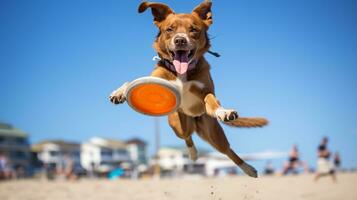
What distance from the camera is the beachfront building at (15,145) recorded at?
59969 millimetres

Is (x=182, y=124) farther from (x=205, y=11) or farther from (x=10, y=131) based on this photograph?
(x=10, y=131)

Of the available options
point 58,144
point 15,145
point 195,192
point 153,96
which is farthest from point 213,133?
point 58,144

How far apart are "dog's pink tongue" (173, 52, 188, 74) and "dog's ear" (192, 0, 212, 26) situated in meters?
0.52

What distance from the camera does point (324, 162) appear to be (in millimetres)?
13836

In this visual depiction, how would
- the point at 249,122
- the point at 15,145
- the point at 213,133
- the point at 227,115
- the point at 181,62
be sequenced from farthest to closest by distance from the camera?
the point at 15,145
the point at 249,122
the point at 213,133
the point at 181,62
the point at 227,115

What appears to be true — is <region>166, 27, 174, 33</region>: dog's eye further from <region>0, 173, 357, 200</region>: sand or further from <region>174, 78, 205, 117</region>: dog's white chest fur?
<region>0, 173, 357, 200</region>: sand

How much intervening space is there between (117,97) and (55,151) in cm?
7263

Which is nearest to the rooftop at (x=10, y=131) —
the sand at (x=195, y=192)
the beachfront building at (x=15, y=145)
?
the beachfront building at (x=15, y=145)

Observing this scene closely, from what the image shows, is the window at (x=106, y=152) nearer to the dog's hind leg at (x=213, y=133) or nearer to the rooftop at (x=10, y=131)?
the rooftop at (x=10, y=131)

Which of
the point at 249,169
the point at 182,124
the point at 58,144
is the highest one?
the point at 58,144

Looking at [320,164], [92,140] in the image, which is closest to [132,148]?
[92,140]

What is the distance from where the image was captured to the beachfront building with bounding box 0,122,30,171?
5997 cm

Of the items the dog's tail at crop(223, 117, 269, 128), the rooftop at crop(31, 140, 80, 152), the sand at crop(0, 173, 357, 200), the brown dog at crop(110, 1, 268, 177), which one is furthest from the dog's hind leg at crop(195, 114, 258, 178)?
the rooftop at crop(31, 140, 80, 152)

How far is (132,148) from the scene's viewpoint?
92062 millimetres
